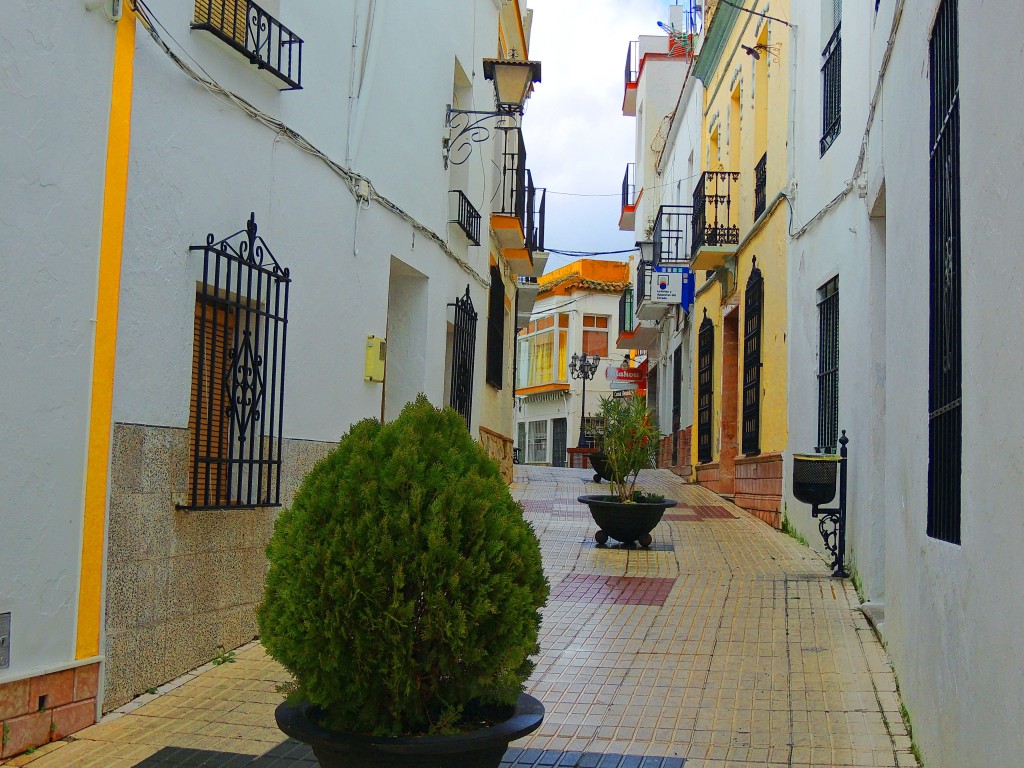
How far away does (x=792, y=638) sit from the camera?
6344mm

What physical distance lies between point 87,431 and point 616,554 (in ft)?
19.6

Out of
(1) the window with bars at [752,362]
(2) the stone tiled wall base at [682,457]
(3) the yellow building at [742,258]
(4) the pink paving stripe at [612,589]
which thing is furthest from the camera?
(2) the stone tiled wall base at [682,457]

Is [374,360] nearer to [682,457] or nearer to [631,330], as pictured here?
[682,457]

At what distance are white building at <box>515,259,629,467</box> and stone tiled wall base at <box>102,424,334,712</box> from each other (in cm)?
3316

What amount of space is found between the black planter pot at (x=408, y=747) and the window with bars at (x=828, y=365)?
20.9ft

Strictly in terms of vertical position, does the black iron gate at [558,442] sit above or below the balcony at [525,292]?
below

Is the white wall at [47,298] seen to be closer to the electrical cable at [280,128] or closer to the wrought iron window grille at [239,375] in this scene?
the electrical cable at [280,128]

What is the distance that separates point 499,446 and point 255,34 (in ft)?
29.7

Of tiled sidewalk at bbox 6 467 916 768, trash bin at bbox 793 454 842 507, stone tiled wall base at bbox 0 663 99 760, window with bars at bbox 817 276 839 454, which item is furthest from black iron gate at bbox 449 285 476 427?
stone tiled wall base at bbox 0 663 99 760

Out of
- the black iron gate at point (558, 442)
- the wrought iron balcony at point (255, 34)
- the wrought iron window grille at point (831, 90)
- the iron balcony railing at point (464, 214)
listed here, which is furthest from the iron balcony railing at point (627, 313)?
the wrought iron balcony at point (255, 34)

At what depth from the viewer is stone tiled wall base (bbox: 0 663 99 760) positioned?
4.22 m

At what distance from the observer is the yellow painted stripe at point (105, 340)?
4.69m

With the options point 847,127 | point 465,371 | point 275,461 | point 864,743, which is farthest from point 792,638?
point 465,371

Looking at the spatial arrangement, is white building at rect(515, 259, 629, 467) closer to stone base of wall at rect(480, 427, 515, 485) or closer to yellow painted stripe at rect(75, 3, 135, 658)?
stone base of wall at rect(480, 427, 515, 485)
